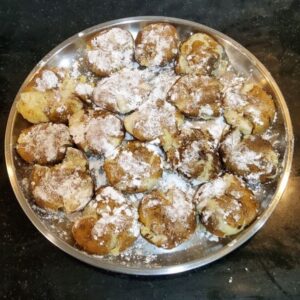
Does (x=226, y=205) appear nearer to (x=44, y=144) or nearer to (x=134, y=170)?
(x=134, y=170)

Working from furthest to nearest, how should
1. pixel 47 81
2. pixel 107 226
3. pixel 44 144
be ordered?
pixel 47 81 < pixel 44 144 < pixel 107 226

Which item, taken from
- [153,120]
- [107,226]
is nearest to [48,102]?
[153,120]

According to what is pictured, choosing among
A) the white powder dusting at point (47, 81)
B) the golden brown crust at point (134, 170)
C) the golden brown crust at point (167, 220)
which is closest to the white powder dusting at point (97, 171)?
the golden brown crust at point (134, 170)

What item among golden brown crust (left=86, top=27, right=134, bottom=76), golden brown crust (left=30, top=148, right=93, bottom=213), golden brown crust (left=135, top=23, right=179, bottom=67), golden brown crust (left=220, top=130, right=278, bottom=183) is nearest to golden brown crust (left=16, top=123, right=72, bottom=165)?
golden brown crust (left=30, top=148, right=93, bottom=213)

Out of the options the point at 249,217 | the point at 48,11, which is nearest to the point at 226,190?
the point at 249,217

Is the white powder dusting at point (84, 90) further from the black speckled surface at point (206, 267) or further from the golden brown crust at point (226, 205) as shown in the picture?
the golden brown crust at point (226, 205)

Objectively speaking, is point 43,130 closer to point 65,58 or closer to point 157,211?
point 65,58
